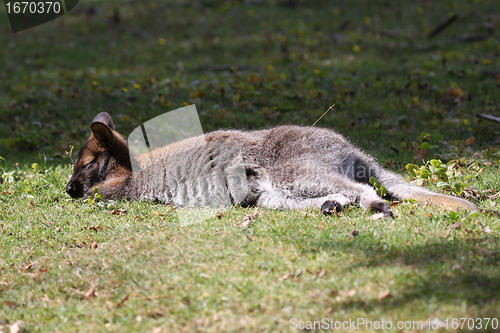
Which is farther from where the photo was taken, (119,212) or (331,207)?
(119,212)

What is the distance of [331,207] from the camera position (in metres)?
4.93

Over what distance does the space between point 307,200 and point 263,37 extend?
9.21m

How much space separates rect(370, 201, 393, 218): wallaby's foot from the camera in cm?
477

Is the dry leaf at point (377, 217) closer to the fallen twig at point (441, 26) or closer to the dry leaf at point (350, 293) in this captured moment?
the dry leaf at point (350, 293)

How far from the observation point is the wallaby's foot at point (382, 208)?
4770 mm

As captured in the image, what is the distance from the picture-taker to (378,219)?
15.5 ft

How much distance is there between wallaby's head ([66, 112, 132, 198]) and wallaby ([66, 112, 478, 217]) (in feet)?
0.04

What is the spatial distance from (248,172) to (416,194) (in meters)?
1.68

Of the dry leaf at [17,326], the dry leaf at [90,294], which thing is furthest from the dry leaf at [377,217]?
the dry leaf at [17,326]

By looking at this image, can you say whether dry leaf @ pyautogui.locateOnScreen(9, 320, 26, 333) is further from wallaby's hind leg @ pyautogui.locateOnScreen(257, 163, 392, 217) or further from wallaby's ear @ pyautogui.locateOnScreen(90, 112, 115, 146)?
wallaby's ear @ pyautogui.locateOnScreen(90, 112, 115, 146)

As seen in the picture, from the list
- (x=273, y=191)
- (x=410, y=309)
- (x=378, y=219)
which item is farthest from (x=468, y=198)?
(x=410, y=309)

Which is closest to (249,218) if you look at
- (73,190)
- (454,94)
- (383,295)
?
(383,295)

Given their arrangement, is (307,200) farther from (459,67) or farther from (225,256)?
(459,67)

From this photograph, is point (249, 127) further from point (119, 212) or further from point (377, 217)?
point (377, 217)
